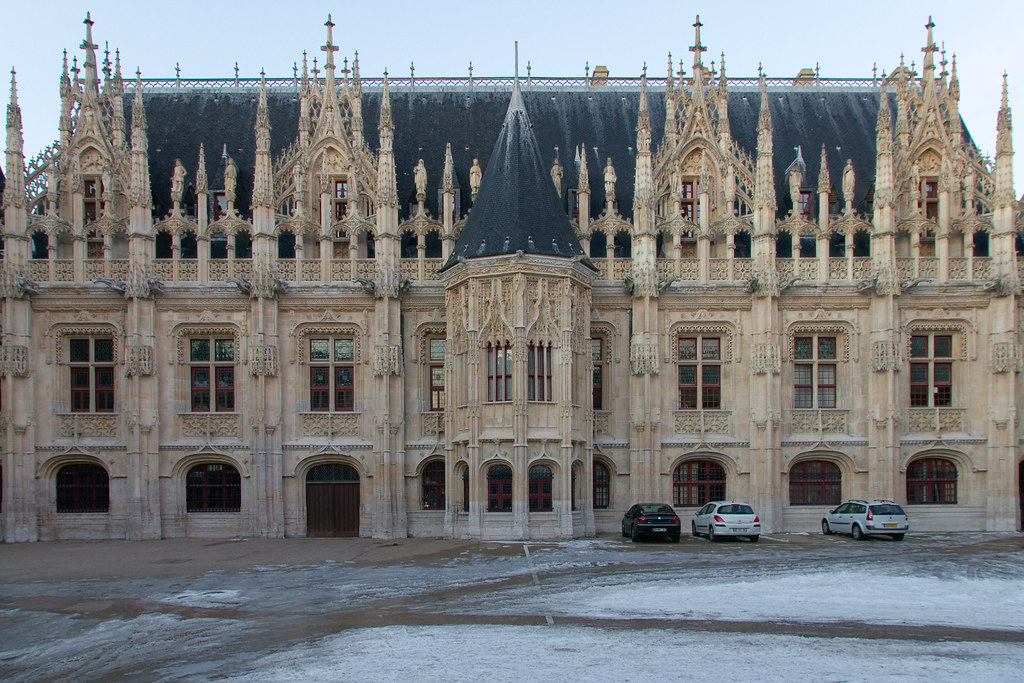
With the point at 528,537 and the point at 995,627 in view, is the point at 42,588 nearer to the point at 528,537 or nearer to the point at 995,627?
the point at 528,537

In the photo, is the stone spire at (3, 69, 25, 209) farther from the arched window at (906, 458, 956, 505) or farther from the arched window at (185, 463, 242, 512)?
the arched window at (906, 458, 956, 505)

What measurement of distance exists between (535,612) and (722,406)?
19.0 m

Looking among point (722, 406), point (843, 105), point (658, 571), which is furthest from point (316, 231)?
point (843, 105)

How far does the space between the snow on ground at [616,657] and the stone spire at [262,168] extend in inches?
887

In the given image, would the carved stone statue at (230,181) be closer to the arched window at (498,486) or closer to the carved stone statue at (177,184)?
the carved stone statue at (177,184)

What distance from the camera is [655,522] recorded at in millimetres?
32688

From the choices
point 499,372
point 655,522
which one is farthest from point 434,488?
point 655,522

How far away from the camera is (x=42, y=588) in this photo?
82.2 feet

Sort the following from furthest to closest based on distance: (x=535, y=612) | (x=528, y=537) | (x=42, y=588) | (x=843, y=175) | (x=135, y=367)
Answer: (x=843, y=175) → (x=135, y=367) → (x=528, y=537) → (x=42, y=588) → (x=535, y=612)

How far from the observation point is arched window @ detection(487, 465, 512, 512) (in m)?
34.7

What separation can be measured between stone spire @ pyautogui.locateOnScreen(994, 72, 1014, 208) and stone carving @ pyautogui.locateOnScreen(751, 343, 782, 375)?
10.6 m

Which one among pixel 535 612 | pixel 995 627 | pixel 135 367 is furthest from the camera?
pixel 135 367

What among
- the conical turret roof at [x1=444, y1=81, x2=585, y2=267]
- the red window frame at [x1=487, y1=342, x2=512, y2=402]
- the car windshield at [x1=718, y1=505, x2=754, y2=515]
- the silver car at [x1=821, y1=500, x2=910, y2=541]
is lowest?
the silver car at [x1=821, y1=500, x2=910, y2=541]

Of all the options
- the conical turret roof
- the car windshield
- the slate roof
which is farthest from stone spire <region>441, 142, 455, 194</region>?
the car windshield
